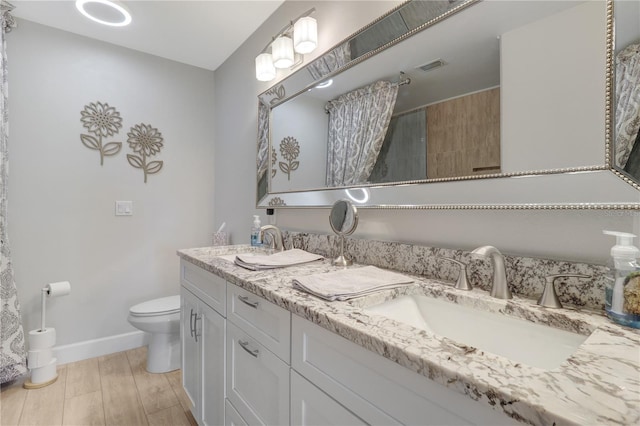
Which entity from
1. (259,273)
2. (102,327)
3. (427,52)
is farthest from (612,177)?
(102,327)

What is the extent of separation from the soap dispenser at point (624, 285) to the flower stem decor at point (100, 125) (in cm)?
279

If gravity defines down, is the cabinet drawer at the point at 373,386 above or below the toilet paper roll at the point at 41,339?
above

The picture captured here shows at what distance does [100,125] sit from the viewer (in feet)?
7.35

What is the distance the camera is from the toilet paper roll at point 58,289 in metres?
1.94

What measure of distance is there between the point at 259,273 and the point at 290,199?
27.1 inches

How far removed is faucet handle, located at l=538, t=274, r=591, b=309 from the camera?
0.71m

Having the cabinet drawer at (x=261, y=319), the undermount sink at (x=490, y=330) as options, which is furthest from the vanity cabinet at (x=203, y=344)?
the undermount sink at (x=490, y=330)

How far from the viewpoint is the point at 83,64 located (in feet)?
7.16

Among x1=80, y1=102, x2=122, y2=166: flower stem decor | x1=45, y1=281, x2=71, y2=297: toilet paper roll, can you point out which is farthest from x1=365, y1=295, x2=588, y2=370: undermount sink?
x1=80, y1=102, x2=122, y2=166: flower stem decor

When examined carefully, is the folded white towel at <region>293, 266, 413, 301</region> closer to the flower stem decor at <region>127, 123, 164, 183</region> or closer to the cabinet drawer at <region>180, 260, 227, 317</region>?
the cabinet drawer at <region>180, 260, 227, 317</region>

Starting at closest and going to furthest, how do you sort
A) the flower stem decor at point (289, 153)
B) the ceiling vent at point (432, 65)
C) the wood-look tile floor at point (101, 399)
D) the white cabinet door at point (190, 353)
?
the ceiling vent at point (432, 65), the white cabinet door at point (190, 353), the wood-look tile floor at point (101, 399), the flower stem decor at point (289, 153)

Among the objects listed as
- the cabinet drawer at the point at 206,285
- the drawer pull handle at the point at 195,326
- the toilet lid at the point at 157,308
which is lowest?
the toilet lid at the point at 157,308

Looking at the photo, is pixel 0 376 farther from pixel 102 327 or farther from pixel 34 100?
pixel 34 100

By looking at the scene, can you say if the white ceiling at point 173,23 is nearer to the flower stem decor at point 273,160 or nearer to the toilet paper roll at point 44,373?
the flower stem decor at point 273,160
